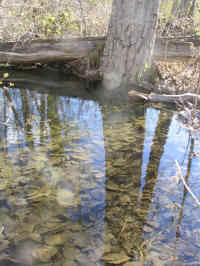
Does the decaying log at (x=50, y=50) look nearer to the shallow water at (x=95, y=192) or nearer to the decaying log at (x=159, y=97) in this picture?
the decaying log at (x=159, y=97)

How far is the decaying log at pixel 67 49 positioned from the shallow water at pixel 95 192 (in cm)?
262

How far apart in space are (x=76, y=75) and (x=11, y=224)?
5.93 meters

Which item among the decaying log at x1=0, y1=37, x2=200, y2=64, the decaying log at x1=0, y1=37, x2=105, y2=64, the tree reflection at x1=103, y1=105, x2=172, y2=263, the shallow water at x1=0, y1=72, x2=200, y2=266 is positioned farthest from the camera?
the decaying log at x1=0, y1=37, x2=105, y2=64

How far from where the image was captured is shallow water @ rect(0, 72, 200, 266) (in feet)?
6.07

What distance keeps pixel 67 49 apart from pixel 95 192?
4.79 m

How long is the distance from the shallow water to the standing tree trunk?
1.63 metres

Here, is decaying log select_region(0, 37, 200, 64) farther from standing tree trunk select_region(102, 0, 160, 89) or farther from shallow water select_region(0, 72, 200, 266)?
shallow water select_region(0, 72, 200, 266)

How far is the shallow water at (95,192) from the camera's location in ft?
6.07

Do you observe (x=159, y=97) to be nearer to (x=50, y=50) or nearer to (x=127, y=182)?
(x=127, y=182)

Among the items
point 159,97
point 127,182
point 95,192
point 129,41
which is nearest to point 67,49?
point 129,41

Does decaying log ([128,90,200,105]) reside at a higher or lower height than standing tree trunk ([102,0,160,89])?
lower

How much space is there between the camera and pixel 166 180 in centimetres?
Result: 273

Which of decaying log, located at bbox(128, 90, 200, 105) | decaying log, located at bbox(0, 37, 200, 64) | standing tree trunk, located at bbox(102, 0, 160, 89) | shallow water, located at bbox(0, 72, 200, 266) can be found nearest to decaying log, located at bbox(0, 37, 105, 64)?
decaying log, located at bbox(0, 37, 200, 64)

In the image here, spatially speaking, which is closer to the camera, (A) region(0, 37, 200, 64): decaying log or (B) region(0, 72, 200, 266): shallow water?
(B) region(0, 72, 200, 266): shallow water
